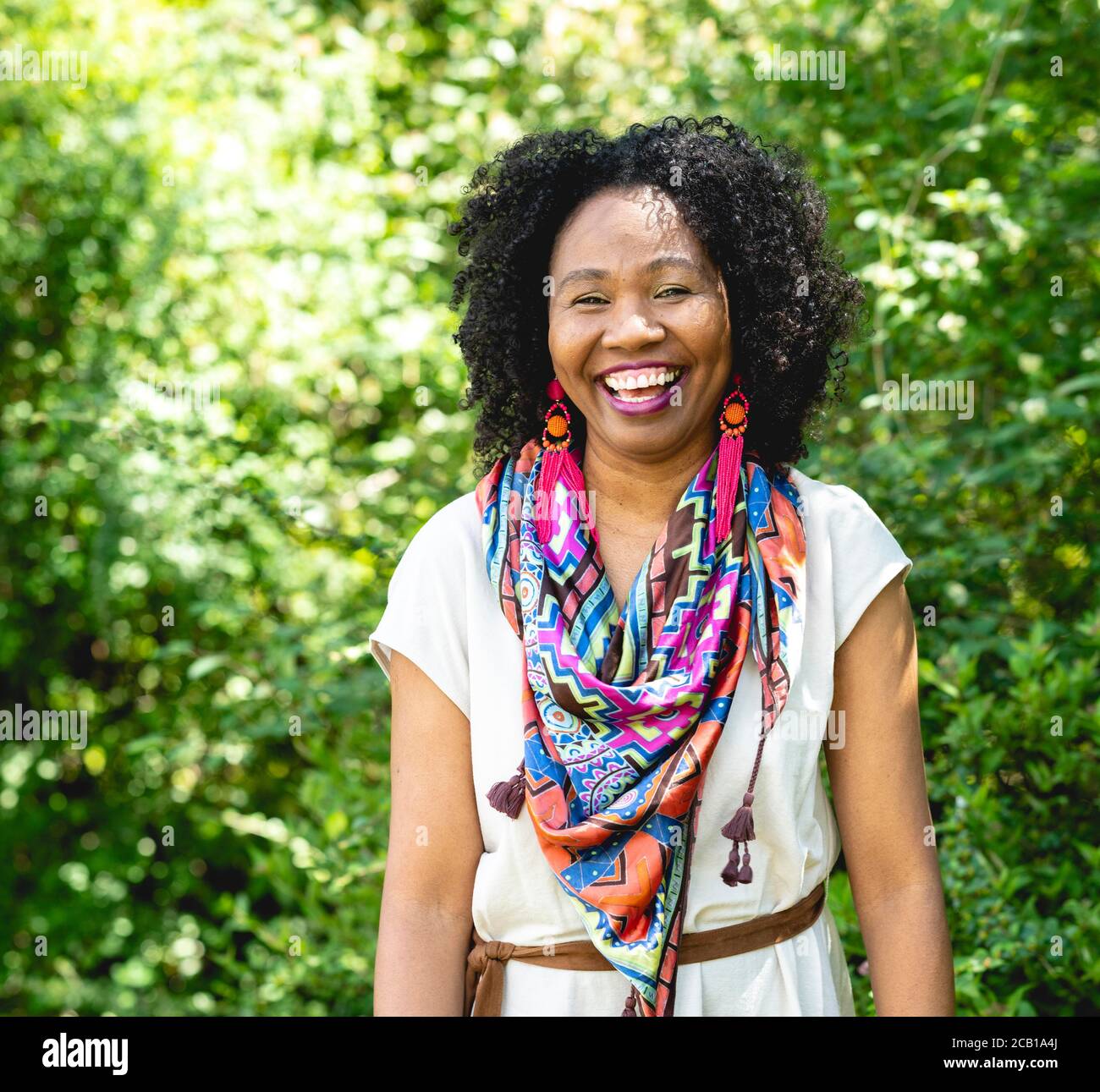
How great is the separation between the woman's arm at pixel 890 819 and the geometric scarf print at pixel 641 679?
0.47ft

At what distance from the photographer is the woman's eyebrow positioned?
6.50 feet

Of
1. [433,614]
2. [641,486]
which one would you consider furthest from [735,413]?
[433,614]

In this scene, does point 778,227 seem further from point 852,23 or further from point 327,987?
point 327,987

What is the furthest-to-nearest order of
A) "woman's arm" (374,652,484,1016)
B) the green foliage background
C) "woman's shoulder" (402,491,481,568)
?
the green foliage background < "woman's shoulder" (402,491,481,568) < "woman's arm" (374,652,484,1016)

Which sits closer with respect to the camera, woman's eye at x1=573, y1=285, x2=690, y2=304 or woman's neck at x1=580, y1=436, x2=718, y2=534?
woman's eye at x1=573, y1=285, x2=690, y2=304

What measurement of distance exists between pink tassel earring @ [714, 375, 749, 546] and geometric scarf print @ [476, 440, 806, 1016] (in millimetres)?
12

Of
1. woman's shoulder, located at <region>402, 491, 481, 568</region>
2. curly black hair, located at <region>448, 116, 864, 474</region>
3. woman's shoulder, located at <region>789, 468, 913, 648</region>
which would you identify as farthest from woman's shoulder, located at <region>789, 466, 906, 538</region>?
woman's shoulder, located at <region>402, 491, 481, 568</region>

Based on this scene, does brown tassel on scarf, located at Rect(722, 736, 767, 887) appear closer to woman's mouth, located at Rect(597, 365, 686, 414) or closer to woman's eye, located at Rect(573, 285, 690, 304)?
woman's mouth, located at Rect(597, 365, 686, 414)

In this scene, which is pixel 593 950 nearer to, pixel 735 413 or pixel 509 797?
pixel 509 797

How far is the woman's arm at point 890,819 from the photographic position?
1947mm

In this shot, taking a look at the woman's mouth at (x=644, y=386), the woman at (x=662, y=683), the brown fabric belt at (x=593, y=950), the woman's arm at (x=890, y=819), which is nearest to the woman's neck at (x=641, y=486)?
the woman at (x=662, y=683)

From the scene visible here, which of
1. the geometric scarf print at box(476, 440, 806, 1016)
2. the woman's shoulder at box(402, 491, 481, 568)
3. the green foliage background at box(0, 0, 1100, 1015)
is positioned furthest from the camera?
the green foliage background at box(0, 0, 1100, 1015)

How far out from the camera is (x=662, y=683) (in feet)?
6.21

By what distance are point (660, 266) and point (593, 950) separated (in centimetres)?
100
